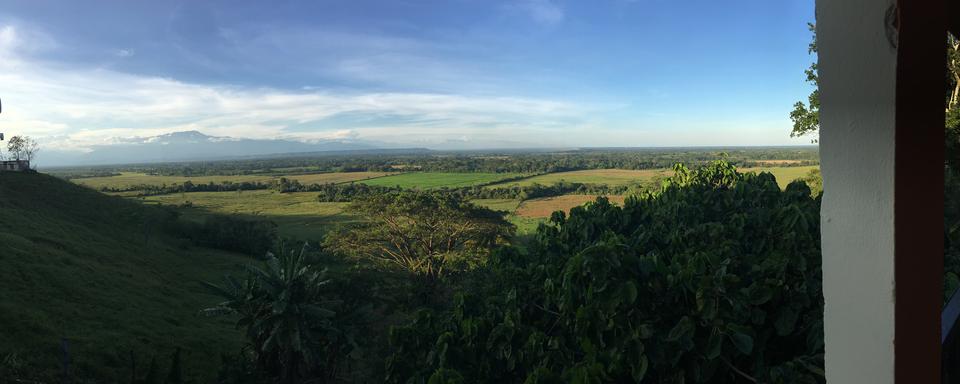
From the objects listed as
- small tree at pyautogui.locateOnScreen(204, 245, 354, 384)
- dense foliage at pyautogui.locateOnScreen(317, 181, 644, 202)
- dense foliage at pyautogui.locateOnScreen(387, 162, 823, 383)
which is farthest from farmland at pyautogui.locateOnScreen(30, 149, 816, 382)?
dense foliage at pyautogui.locateOnScreen(387, 162, 823, 383)

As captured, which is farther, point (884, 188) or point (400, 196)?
point (400, 196)

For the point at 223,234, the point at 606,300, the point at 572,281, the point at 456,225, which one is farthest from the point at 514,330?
the point at 223,234

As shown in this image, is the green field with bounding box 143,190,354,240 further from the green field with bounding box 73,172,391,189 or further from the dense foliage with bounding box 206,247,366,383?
the dense foliage with bounding box 206,247,366,383

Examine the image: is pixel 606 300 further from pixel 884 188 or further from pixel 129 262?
pixel 129 262

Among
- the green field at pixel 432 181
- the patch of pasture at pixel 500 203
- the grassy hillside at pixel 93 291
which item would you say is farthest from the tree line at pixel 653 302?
the green field at pixel 432 181

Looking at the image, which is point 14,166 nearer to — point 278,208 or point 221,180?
point 278,208

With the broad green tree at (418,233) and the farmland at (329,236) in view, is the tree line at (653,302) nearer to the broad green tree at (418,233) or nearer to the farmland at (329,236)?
the farmland at (329,236)
